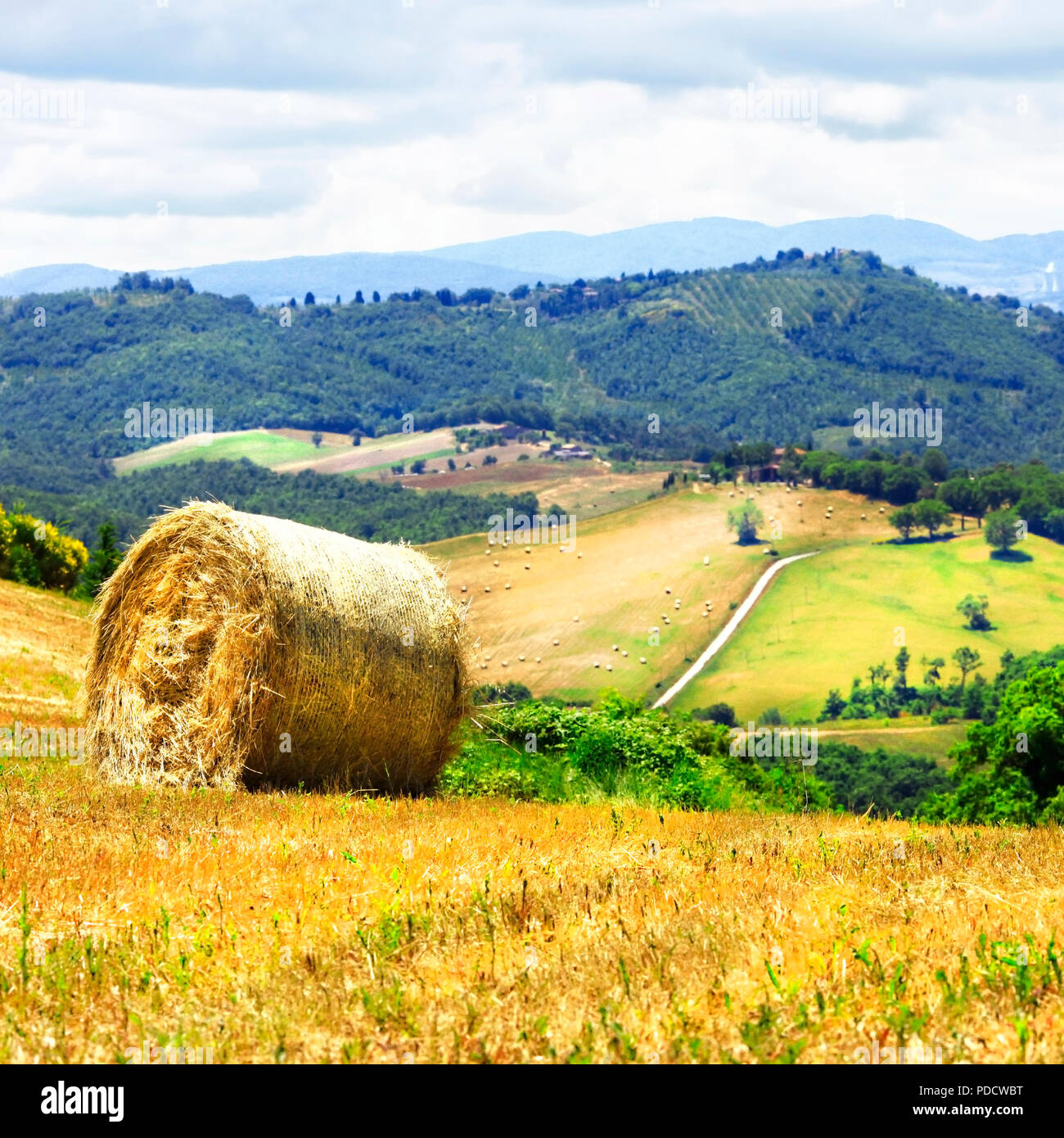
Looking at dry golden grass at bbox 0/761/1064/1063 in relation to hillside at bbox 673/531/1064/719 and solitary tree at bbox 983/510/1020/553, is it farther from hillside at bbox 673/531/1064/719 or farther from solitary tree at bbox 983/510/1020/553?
solitary tree at bbox 983/510/1020/553

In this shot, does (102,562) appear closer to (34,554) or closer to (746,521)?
(34,554)

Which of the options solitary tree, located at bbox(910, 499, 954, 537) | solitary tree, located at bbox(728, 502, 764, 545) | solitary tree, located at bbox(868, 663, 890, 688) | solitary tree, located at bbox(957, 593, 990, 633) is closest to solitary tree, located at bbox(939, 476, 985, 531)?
solitary tree, located at bbox(910, 499, 954, 537)

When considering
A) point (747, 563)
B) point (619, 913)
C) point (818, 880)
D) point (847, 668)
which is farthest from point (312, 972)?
point (747, 563)

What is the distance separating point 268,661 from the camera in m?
12.5

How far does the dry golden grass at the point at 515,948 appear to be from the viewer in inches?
205

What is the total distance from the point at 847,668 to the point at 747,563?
28561 millimetres

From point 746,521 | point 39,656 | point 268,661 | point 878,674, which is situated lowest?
point 878,674

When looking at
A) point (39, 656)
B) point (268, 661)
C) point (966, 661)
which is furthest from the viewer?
point (966, 661)

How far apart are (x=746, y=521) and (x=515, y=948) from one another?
168 metres

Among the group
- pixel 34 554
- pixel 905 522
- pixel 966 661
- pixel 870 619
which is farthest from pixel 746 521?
pixel 34 554

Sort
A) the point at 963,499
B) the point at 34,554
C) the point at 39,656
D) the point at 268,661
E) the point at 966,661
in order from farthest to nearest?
the point at 963,499 → the point at 966,661 → the point at 34,554 → the point at 39,656 → the point at 268,661

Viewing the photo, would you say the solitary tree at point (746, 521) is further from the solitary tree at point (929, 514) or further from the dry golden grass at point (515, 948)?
the dry golden grass at point (515, 948)

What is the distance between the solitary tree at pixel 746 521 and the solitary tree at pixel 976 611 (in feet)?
92.5

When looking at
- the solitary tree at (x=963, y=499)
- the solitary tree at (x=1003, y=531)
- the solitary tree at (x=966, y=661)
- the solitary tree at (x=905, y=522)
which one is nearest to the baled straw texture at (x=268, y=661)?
the solitary tree at (x=966, y=661)
